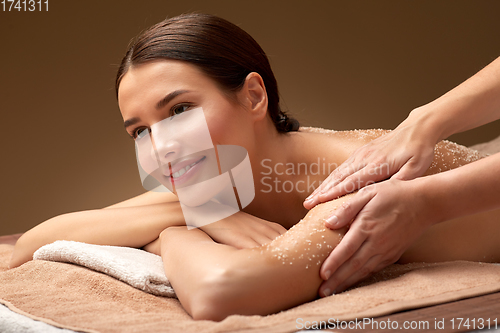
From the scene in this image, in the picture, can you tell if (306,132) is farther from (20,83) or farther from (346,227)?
(20,83)

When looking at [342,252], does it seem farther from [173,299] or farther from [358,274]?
[173,299]

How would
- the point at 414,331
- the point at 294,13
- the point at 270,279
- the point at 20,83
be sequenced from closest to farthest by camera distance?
the point at 414,331 < the point at 270,279 < the point at 20,83 < the point at 294,13

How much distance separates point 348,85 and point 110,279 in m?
2.81

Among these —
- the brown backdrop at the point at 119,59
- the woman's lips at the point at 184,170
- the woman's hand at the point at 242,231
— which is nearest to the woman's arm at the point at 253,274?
the woman's hand at the point at 242,231

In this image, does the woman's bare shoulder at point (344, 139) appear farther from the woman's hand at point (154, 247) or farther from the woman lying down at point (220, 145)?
the woman's hand at point (154, 247)

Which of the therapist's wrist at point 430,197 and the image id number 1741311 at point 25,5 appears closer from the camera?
the therapist's wrist at point 430,197

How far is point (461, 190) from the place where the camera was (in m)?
0.80

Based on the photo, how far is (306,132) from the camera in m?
1.27

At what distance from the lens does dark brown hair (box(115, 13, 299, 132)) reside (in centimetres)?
108

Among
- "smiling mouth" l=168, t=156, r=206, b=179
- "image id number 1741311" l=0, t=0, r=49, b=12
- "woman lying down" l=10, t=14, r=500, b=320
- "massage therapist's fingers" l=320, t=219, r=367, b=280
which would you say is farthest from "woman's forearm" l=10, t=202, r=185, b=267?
"image id number 1741311" l=0, t=0, r=49, b=12

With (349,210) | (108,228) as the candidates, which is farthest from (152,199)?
(349,210)

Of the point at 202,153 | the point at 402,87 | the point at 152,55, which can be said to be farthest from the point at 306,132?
the point at 402,87

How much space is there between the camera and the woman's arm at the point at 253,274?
706mm

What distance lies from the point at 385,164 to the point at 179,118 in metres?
0.48
